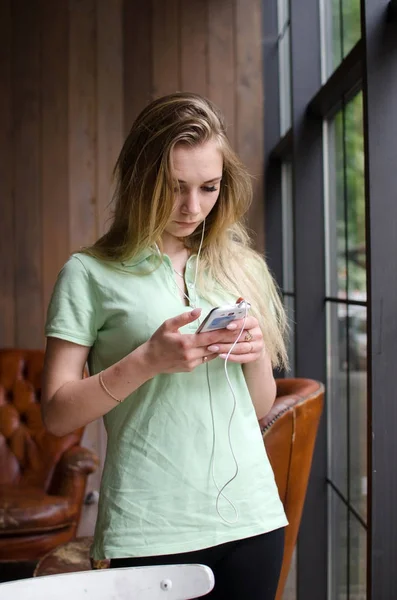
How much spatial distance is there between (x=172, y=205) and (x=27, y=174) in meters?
2.83

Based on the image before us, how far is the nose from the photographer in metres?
1.33

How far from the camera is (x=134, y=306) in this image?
1.32 meters

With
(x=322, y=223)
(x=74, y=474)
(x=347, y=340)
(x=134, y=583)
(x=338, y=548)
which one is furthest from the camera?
(x=74, y=474)

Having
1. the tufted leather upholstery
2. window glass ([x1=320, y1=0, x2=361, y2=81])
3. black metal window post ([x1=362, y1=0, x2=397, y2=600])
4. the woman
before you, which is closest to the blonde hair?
the woman

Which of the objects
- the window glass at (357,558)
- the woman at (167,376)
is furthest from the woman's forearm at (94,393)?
the window glass at (357,558)

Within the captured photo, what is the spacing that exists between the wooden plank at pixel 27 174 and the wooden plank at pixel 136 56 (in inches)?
18.7

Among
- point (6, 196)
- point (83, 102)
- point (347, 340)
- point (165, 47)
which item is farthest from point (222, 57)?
point (347, 340)

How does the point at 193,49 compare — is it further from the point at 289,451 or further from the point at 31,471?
the point at 289,451

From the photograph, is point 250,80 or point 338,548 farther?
point 250,80

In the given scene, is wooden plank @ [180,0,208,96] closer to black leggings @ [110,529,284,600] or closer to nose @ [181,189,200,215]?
nose @ [181,189,200,215]

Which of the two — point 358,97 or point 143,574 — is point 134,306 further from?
point 358,97

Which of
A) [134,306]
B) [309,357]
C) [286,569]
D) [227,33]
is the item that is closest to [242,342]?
[134,306]

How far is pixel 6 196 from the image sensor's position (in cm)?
395

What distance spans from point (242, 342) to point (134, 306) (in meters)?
0.20
